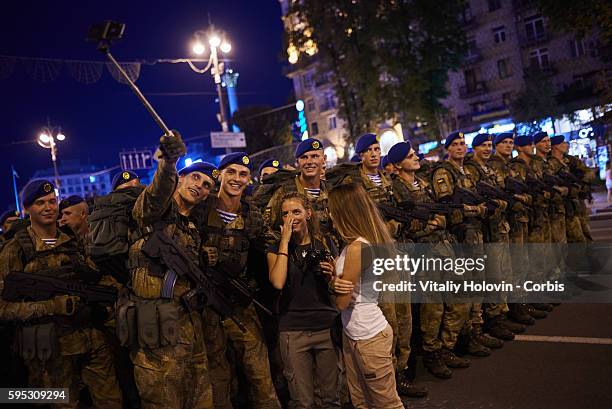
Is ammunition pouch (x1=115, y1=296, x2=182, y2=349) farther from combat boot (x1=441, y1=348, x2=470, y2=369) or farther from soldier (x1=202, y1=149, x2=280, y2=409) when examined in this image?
combat boot (x1=441, y1=348, x2=470, y2=369)

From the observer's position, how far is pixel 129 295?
3367 mm

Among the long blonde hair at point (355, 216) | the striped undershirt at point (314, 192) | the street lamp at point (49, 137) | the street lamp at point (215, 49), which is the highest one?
the street lamp at point (49, 137)

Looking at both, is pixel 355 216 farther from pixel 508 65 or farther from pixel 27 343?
pixel 508 65

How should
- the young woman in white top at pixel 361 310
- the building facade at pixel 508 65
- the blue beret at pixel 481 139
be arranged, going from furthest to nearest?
1. the building facade at pixel 508 65
2. the blue beret at pixel 481 139
3. the young woman in white top at pixel 361 310

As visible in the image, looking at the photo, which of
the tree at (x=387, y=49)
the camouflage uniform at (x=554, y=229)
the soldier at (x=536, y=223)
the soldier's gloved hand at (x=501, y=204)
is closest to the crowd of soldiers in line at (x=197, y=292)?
the soldier's gloved hand at (x=501, y=204)

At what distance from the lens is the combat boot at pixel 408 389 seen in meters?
4.11

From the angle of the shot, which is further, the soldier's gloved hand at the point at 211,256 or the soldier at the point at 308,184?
the soldier at the point at 308,184

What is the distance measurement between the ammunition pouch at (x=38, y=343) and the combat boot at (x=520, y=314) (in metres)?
5.00

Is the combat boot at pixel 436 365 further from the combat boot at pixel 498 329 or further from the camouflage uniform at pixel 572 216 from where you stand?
the camouflage uniform at pixel 572 216

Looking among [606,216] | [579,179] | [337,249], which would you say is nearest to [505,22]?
[606,216]

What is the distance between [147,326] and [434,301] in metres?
2.86

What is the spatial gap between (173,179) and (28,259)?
5.47 ft

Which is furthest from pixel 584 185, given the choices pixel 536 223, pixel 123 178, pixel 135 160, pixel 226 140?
pixel 135 160

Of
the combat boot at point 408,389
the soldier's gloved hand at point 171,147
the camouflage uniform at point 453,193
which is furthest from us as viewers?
the camouflage uniform at point 453,193
